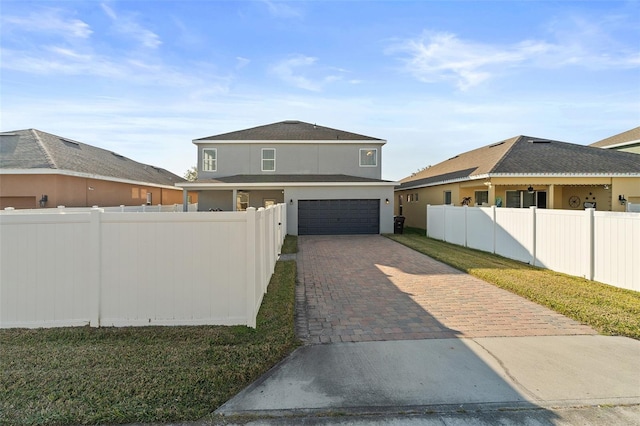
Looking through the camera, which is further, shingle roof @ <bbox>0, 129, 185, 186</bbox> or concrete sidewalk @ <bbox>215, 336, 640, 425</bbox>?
shingle roof @ <bbox>0, 129, 185, 186</bbox>

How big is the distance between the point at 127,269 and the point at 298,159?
17.2 metres

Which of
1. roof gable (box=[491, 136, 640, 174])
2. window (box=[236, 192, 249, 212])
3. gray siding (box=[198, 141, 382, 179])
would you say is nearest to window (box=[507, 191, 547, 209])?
roof gable (box=[491, 136, 640, 174])

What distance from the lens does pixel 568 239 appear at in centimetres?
805

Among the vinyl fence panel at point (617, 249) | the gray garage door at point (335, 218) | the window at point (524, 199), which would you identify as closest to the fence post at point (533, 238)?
the vinyl fence panel at point (617, 249)

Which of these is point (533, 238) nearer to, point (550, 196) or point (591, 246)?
point (591, 246)

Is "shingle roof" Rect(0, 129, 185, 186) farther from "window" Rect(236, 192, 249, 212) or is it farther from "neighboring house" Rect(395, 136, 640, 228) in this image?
"neighboring house" Rect(395, 136, 640, 228)

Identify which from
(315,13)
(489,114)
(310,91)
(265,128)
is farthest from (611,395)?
(265,128)

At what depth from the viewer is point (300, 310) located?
569 centimetres

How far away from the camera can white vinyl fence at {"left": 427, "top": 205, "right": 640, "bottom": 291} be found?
653 cm

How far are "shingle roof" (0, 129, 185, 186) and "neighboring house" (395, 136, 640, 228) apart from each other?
20.2m

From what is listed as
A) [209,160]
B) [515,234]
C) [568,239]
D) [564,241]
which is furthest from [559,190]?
[209,160]

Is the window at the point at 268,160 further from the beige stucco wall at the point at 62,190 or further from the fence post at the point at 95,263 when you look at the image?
the fence post at the point at 95,263

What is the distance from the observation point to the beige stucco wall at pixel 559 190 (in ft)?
52.9

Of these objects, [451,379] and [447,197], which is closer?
[451,379]
